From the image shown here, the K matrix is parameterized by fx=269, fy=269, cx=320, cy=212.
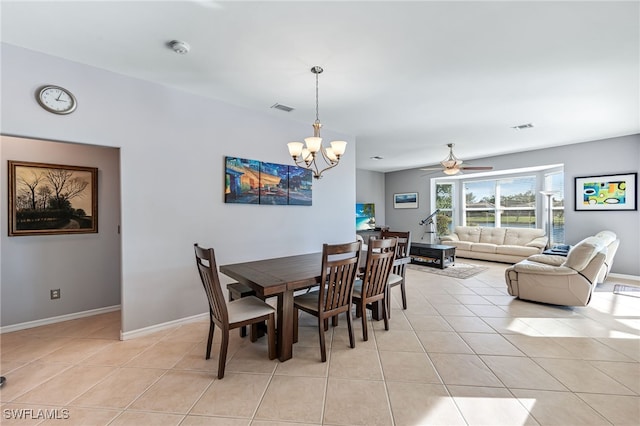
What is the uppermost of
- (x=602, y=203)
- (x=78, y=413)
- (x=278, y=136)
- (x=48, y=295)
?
(x=278, y=136)

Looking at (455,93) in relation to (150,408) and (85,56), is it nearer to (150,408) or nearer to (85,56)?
(85,56)

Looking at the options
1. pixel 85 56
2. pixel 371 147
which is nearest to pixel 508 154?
pixel 371 147

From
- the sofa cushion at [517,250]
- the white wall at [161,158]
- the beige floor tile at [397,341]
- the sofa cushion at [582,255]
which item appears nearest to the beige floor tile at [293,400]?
the beige floor tile at [397,341]

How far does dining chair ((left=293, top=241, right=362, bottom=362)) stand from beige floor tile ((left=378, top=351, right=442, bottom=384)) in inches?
14.1

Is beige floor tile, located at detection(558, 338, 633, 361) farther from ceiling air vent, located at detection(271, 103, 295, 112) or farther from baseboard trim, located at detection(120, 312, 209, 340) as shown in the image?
ceiling air vent, located at detection(271, 103, 295, 112)

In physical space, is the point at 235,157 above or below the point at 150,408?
above

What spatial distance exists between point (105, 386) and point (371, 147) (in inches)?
206

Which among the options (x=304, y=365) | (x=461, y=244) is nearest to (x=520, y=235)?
(x=461, y=244)

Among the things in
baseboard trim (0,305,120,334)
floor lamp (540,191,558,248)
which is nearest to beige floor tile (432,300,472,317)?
floor lamp (540,191,558,248)

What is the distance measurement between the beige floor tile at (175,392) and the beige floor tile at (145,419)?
41 millimetres

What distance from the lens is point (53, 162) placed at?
9.89ft

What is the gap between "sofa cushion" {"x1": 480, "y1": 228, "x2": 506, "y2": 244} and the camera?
674cm

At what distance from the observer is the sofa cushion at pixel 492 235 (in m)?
6.74

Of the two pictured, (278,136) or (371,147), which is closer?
(278,136)
